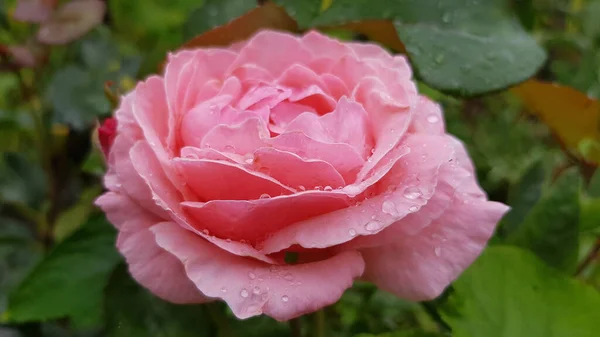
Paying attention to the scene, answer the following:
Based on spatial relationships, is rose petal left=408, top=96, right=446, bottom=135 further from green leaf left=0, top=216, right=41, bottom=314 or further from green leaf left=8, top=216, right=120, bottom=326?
green leaf left=0, top=216, right=41, bottom=314

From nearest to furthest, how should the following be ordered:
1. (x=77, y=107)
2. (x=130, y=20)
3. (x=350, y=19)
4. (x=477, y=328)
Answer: (x=477, y=328) < (x=350, y=19) < (x=77, y=107) < (x=130, y=20)

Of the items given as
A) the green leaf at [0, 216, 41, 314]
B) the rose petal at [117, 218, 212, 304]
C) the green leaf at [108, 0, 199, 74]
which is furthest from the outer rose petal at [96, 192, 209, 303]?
the green leaf at [108, 0, 199, 74]

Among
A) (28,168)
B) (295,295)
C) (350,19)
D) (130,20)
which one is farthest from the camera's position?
(130,20)

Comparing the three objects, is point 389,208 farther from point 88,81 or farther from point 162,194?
point 88,81

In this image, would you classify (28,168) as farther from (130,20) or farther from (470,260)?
(470,260)

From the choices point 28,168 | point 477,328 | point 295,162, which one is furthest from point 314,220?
point 28,168

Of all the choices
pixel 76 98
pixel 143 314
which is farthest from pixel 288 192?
pixel 76 98

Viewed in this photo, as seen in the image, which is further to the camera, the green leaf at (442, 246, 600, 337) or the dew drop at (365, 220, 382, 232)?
the green leaf at (442, 246, 600, 337)
